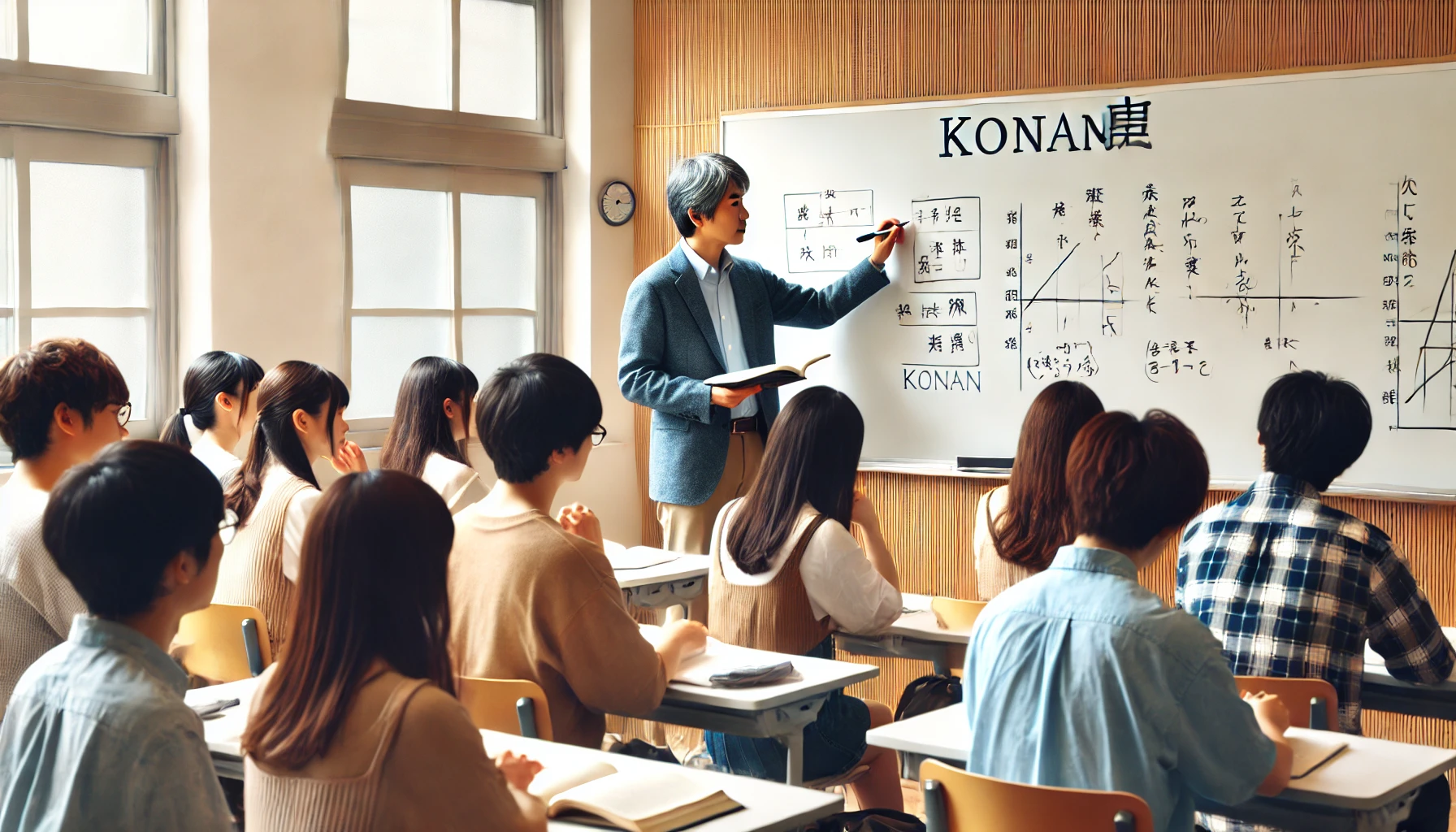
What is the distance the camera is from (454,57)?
498 centimetres

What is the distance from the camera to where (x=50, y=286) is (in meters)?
4.09

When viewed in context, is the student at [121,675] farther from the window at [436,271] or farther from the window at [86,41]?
the window at [436,271]

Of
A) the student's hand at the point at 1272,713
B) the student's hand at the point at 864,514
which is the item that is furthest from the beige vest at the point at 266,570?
the student's hand at the point at 1272,713

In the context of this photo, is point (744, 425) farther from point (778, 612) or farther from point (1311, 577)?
point (1311, 577)

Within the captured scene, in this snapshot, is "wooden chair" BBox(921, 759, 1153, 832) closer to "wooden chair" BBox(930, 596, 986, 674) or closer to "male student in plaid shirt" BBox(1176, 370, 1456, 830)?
"male student in plaid shirt" BBox(1176, 370, 1456, 830)

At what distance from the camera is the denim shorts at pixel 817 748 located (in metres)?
2.91

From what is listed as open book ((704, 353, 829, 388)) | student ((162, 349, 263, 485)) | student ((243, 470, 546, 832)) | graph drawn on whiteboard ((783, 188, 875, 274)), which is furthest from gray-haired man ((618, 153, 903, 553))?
student ((243, 470, 546, 832))

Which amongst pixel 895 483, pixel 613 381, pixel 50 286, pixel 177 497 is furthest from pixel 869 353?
pixel 177 497

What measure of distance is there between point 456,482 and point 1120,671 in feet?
7.24

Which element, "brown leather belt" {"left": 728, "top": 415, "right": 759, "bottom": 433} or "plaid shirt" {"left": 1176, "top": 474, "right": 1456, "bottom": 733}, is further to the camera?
"brown leather belt" {"left": 728, "top": 415, "right": 759, "bottom": 433}

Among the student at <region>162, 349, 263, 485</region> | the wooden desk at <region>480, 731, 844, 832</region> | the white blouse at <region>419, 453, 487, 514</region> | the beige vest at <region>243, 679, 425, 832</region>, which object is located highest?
the student at <region>162, 349, 263, 485</region>

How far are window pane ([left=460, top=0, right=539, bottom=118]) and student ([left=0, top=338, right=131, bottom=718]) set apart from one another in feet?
9.05

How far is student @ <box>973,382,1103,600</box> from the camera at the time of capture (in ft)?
10.2

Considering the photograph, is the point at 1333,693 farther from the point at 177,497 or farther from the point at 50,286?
the point at 50,286
